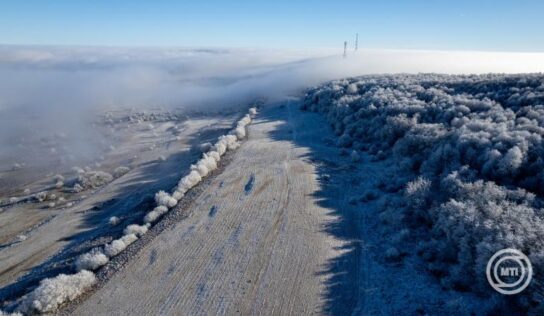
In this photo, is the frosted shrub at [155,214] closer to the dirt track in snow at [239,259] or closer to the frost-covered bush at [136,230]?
the frost-covered bush at [136,230]

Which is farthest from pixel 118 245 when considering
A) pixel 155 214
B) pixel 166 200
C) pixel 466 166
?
pixel 466 166

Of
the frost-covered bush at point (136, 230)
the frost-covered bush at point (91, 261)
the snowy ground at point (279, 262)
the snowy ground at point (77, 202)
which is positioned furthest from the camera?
the frost-covered bush at point (136, 230)

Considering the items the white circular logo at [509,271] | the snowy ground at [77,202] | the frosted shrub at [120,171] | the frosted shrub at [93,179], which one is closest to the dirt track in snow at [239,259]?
the snowy ground at [77,202]

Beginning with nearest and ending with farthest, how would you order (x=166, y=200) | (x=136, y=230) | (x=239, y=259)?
(x=239, y=259)
(x=136, y=230)
(x=166, y=200)

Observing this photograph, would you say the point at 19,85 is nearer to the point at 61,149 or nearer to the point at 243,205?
the point at 61,149

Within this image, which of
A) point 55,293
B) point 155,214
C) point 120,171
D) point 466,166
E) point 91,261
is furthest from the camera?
point 120,171

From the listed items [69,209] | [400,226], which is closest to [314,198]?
[400,226]

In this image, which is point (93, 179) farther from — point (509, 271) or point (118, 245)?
point (509, 271)
